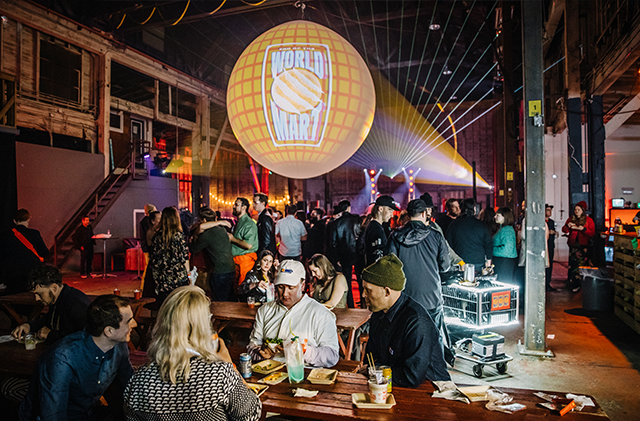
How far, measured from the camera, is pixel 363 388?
2.33m

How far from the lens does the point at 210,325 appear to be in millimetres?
1992

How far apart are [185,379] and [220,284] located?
3.73m

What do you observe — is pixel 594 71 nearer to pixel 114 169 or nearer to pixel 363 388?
pixel 363 388

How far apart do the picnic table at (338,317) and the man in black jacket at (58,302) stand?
1.36m

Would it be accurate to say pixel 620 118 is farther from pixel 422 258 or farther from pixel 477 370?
pixel 422 258

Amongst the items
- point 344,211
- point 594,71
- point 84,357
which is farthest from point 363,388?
point 594,71

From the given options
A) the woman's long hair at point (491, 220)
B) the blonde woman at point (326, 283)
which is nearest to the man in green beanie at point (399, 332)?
the blonde woman at point (326, 283)

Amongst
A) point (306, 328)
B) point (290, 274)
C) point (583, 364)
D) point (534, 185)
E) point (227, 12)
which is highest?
point (227, 12)

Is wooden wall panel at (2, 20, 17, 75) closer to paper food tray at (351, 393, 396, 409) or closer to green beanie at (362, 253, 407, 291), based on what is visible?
green beanie at (362, 253, 407, 291)

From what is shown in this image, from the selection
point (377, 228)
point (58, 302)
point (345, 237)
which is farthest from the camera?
point (345, 237)

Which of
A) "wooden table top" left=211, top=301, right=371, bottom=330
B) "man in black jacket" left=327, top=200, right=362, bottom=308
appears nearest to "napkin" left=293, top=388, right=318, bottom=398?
"wooden table top" left=211, top=301, right=371, bottom=330

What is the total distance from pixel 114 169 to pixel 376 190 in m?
14.7

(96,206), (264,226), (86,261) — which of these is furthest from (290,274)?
(96,206)

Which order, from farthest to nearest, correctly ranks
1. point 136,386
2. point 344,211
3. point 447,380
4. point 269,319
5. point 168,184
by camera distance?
point 168,184 → point 344,211 → point 269,319 → point 447,380 → point 136,386
